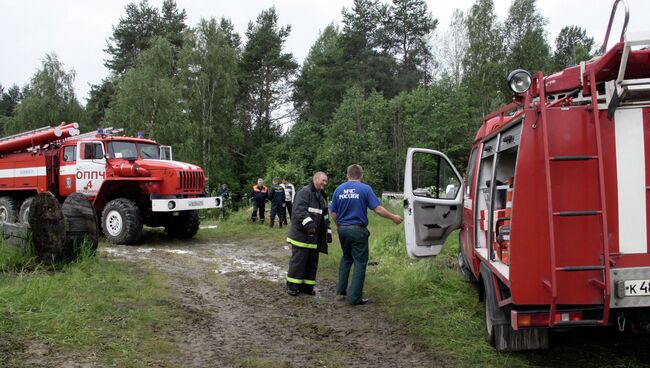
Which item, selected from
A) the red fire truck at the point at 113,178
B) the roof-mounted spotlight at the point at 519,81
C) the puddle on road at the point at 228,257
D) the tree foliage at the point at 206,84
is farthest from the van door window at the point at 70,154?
the tree foliage at the point at 206,84

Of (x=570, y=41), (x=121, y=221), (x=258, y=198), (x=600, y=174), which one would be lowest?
(x=121, y=221)

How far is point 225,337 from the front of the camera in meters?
4.78

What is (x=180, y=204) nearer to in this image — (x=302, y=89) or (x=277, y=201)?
(x=277, y=201)

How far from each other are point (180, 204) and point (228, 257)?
2.02 meters

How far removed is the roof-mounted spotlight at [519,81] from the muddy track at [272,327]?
8.01 ft

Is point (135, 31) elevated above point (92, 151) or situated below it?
above

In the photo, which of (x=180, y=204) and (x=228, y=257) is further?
(x=180, y=204)

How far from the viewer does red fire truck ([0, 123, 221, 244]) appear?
10719 mm

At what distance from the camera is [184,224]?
12.0 m

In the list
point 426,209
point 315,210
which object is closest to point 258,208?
point 315,210

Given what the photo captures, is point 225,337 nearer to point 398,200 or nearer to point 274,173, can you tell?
point 398,200

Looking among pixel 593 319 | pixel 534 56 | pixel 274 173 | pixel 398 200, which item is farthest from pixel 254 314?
pixel 534 56

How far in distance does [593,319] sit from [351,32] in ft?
120

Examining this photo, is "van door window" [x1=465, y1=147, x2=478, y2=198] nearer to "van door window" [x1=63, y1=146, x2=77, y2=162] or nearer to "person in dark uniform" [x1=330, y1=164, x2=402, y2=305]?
"person in dark uniform" [x1=330, y1=164, x2=402, y2=305]
